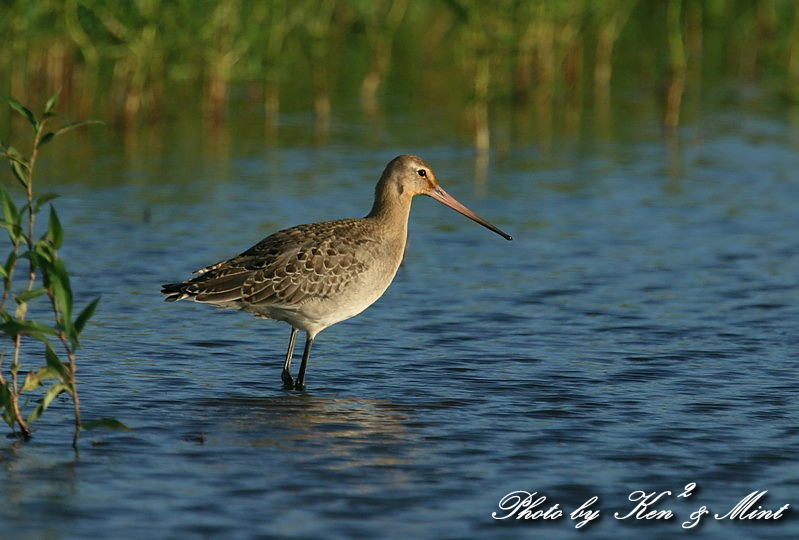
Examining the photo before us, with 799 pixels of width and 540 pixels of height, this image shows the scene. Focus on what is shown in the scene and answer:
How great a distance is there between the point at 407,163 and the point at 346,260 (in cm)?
111

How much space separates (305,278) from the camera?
9.55 meters

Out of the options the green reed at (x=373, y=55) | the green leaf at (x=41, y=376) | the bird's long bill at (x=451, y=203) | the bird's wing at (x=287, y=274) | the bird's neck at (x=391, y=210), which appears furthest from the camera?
the green reed at (x=373, y=55)

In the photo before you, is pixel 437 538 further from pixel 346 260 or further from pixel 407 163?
pixel 407 163

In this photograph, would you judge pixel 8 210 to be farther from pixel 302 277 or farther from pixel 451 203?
pixel 451 203

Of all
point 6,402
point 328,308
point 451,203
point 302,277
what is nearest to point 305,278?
point 302,277

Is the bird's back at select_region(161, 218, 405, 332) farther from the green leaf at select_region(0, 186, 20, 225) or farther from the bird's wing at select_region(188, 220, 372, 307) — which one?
the green leaf at select_region(0, 186, 20, 225)

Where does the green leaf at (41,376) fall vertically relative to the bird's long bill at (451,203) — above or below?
below

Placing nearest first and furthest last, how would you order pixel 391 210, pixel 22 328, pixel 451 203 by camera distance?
pixel 22 328
pixel 391 210
pixel 451 203

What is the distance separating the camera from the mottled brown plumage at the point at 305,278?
957cm

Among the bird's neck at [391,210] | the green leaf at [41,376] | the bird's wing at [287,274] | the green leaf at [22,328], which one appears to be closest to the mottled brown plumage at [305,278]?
the bird's wing at [287,274]

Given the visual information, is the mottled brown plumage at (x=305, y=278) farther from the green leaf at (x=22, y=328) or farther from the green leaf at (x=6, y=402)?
the green leaf at (x=22, y=328)

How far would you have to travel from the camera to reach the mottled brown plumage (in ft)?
31.4

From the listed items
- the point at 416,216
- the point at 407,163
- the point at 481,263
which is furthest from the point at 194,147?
the point at 407,163

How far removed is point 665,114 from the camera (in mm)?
21484
